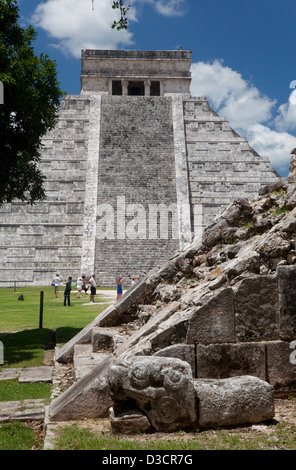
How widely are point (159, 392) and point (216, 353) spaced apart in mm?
843

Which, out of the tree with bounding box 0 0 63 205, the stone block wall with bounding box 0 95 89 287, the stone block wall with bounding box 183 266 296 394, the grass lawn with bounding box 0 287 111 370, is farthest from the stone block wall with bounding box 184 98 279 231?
the stone block wall with bounding box 183 266 296 394

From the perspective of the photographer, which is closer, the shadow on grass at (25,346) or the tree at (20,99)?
the shadow on grass at (25,346)

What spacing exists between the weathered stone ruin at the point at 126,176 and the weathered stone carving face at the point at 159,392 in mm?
18807

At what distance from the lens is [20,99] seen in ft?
28.6

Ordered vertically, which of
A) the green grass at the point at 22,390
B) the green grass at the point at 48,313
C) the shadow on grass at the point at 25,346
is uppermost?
the green grass at the point at 48,313

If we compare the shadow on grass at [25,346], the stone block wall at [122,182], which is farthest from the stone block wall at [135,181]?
the shadow on grass at [25,346]

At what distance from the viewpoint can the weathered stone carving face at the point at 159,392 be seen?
3.70 m

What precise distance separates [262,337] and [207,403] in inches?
38.3

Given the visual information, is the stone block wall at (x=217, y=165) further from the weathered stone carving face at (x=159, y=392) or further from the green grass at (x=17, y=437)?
the weathered stone carving face at (x=159, y=392)

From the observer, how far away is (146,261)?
23.6 meters

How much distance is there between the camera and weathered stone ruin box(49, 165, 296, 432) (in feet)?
12.3

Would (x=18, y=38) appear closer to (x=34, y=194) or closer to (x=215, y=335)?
(x=34, y=194)

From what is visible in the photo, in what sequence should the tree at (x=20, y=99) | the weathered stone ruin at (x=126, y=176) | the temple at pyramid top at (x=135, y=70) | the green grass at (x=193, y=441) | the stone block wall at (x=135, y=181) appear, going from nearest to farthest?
the green grass at (x=193, y=441)
the tree at (x=20, y=99)
the stone block wall at (x=135, y=181)
the weathered stone ruin at (x=126, y=176)
the temple at pyramid top at (x=135, y=70)

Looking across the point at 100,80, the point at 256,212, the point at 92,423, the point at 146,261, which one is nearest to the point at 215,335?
the point at 92,423
